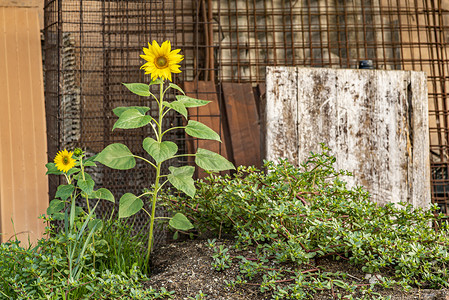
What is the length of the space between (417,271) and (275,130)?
133 centimetres

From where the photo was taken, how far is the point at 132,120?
165 centimetres

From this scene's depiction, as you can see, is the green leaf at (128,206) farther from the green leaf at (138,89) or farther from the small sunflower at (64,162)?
the green leaf at (138,89)

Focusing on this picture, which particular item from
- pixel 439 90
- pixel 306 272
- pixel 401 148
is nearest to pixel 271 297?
pixel 306 272

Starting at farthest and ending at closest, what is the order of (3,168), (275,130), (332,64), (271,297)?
(332,64) → (3,168) → (275,130) → (271,297)

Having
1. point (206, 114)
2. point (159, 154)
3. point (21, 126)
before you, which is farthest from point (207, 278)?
point (21, 126)

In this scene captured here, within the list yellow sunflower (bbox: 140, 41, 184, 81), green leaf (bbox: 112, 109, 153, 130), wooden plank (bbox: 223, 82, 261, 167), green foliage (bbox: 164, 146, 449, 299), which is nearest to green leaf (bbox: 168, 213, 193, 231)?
green foliage (bbox: 164, 146, 449, 299)

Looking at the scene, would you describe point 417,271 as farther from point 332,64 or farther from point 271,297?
point 332,64

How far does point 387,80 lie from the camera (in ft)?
9.52

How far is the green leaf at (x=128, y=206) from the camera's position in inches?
65.5

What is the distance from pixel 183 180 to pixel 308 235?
48cm

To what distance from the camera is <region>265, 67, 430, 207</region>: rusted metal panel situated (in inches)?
110

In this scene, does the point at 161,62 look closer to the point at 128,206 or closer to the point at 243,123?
the point at 128,206

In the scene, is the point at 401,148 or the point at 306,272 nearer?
the point at 306,272

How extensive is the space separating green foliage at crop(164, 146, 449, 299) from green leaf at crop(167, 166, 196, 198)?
0.68 ft
